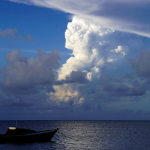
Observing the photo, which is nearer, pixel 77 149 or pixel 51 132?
pixel 77 149

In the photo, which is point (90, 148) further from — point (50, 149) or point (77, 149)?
point (50, 149)

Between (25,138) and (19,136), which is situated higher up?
(19,136)

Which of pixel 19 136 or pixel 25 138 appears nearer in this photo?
pixel 19 136

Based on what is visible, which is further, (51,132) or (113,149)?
(51,132)

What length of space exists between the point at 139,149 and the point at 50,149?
24735mm

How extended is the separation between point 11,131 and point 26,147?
26.3 feet

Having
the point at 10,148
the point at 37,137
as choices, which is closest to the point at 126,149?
the point at 37,137

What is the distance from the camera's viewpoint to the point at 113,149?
175 ft

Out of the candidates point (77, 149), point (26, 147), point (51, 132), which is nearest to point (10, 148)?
point (26, 147)

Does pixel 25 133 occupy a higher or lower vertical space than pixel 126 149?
higher

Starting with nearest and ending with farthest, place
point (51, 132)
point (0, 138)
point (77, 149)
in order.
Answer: point (77, 149)
point (0, 138)
point (51, 132)

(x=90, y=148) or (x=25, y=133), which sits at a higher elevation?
(x=25, y=133)

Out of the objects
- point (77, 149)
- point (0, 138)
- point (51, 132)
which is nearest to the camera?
point (77, 149)

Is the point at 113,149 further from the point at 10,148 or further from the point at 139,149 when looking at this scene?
the point at 10,148
